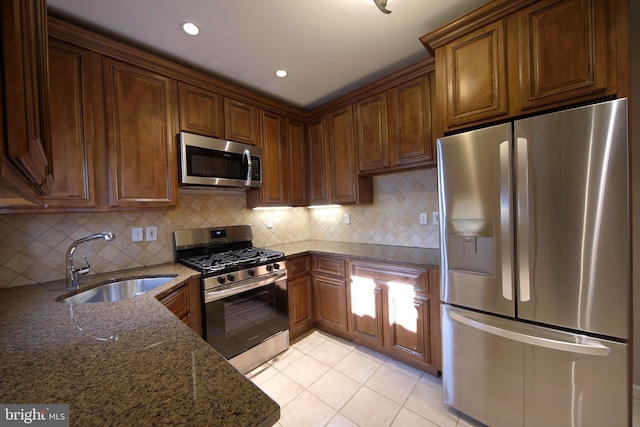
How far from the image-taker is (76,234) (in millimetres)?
1759

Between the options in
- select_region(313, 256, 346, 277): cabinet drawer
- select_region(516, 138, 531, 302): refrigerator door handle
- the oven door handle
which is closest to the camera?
select_region(516, 138, 531, 302): refrigerator door handle

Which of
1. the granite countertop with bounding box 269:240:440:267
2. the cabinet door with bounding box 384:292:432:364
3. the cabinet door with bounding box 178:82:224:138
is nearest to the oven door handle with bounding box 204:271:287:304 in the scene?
the granite countertop with bounding box 269:240:440:267

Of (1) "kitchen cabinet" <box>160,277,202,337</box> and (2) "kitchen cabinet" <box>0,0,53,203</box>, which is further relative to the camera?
(1) "kitchen cabinet" <box>160,277,202,337</box>

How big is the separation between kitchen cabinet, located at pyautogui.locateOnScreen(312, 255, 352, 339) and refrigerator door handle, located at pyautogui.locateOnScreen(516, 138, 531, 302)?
A: 4.57 ft

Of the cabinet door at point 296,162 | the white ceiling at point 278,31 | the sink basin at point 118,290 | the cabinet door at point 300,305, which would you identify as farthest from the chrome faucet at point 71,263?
the cabinet door at point 296,162

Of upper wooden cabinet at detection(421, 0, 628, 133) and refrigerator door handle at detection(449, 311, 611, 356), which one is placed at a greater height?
upper wooden cabinet at detection(421, 0, 628, 133)

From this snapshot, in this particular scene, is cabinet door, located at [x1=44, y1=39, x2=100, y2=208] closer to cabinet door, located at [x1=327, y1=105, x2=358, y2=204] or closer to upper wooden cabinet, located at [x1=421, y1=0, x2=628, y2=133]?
cabinet door, located at [x1=327, y1=105, x2=358, y2=204]

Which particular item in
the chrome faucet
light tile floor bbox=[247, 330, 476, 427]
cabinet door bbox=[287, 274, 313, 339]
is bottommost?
light tile floor bbox=[247, 330, 476, 427]

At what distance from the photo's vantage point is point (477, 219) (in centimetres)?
145

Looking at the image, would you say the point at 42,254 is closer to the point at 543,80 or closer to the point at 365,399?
the point at 365,399

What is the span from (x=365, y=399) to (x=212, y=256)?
5.66ft

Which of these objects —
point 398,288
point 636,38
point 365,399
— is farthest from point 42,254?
point 636,38

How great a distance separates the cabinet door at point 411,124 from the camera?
2064 millimetres

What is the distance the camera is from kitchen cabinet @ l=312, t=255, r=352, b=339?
244 cm
